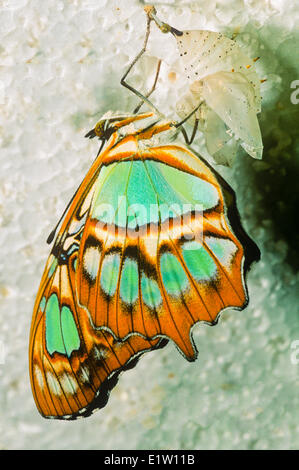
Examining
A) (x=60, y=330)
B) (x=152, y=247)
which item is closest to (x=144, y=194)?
(x=152, y=247)

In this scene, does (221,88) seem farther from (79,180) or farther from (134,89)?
(79,180)

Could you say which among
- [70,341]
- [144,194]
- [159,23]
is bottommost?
[70,341]

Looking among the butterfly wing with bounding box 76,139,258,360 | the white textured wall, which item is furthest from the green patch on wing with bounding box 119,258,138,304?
the white textured wall

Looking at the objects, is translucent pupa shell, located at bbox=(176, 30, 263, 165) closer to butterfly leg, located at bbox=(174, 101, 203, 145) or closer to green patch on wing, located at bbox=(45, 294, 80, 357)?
butterfly leg, located at bbox=(174, 101, 203, 145)

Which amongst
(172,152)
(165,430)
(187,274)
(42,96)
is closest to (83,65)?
(42,96)

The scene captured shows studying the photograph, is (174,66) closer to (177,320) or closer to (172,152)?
(172,152)

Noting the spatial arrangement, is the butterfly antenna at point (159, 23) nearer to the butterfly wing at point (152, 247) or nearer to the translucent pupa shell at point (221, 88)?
the translucent pupa shell at point (221, 88)
